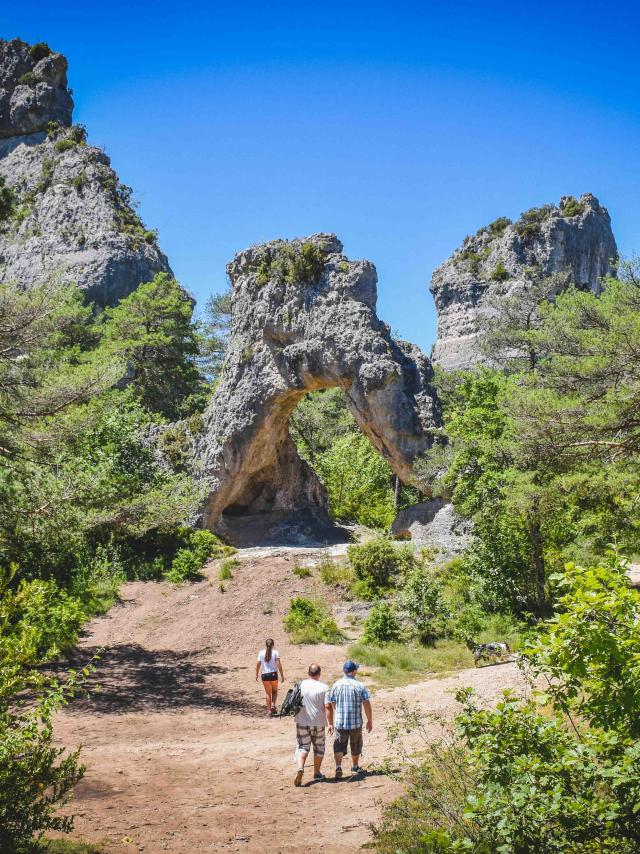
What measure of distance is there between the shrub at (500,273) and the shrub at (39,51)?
115 ft

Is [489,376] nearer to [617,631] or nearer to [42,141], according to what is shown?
[617,631]

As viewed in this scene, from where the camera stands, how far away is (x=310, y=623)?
16672 mm

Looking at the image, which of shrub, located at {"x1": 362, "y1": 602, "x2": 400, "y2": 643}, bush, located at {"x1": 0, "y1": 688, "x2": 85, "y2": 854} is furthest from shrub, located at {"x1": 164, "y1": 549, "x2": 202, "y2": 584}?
bush, located at {"x1": 0, "y1": 688, "x2": 85, "y2": 854}

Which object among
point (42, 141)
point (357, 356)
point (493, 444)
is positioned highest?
point (42, 141)

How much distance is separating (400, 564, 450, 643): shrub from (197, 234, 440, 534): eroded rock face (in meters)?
9.09

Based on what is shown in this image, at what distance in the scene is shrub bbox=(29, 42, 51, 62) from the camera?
43688mm

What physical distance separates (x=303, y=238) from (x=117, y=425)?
37.8ft

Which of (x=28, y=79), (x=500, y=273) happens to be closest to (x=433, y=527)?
(x=500, y=273)

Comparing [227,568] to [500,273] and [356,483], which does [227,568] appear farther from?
[500,273]

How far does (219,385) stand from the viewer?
27125mm

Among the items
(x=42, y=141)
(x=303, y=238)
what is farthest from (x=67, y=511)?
(x=42, y=141)

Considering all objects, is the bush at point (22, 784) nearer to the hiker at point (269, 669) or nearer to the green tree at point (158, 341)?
the hiker at point (269, 669)

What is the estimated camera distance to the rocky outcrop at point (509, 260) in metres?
37.1

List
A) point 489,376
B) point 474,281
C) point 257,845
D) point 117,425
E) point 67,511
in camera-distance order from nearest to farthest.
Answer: point 257,845
point 67,511
point 489,376
point 117,425
point 474,281
